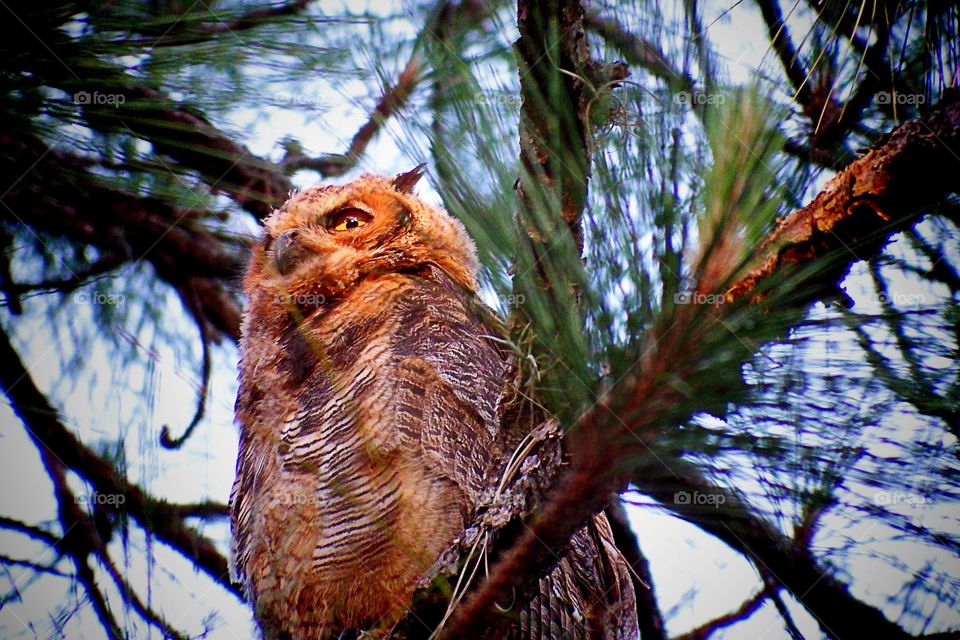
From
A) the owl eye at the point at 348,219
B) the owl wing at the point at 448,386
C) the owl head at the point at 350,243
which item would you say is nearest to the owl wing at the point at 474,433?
the owl wing at the point at 448,386

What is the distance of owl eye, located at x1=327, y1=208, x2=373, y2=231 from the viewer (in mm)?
2631

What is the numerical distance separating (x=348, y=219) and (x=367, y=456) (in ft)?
3.14

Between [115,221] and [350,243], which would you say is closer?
[115,221]

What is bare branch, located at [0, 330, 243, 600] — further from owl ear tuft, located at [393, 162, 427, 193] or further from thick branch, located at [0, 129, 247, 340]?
owl ear tuft, located at [393, 162, 427, 193]

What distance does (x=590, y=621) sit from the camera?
72.2 inches

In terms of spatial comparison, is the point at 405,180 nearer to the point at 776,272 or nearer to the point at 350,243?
the point at 350,243

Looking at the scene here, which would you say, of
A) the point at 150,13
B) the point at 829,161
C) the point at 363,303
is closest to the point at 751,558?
the point at 829,161

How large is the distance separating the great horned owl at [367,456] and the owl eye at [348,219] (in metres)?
0.16

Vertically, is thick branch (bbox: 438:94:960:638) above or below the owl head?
below

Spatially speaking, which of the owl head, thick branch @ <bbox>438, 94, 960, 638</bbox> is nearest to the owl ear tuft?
the owl head

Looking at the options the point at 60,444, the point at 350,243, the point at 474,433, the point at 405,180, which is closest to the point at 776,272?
the point at 474,433

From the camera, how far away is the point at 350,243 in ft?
8.43

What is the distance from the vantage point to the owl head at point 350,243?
248 centimetres

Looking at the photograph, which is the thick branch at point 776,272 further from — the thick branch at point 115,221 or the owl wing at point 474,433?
the thick branch at point 115,221
